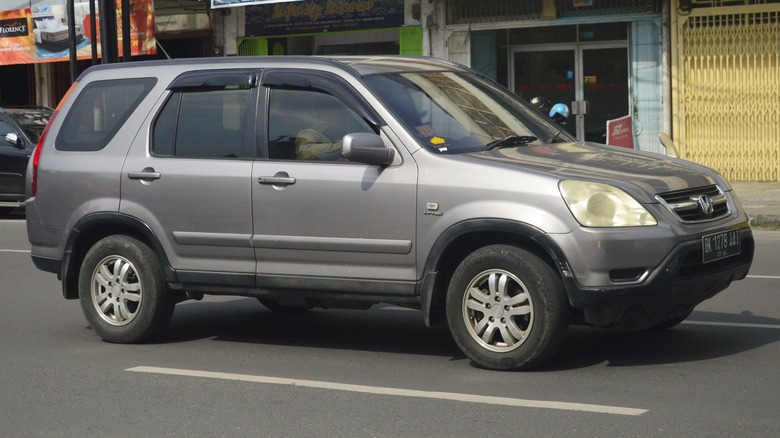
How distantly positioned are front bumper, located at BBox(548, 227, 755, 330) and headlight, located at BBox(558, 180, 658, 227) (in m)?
0.25

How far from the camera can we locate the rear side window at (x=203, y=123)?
7453 millimetres

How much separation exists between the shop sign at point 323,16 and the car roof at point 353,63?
44.9ft

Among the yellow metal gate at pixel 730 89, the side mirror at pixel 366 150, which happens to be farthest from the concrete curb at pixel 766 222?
the side mirror at pixel 366 150

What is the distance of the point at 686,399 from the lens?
588 cm

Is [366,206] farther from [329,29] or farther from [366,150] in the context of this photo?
[329,29]

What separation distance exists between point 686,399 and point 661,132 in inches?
529

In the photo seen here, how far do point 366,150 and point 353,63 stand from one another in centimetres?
85

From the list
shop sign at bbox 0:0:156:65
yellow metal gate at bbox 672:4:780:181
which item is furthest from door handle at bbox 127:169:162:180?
shop sign at bbox 0:0:156:65

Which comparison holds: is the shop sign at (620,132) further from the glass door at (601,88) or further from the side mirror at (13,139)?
the side mirror at (13,139)

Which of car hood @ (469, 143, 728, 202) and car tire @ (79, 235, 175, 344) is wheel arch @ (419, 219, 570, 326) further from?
car tire @ (79, 235, 175, 344)

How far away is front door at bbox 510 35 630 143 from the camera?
65.4 feet

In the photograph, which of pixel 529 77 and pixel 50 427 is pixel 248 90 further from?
pixel 529 77

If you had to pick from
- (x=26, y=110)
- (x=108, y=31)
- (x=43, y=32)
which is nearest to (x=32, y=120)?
(x=26, y=110)

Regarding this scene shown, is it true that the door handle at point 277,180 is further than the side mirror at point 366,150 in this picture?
Yes
